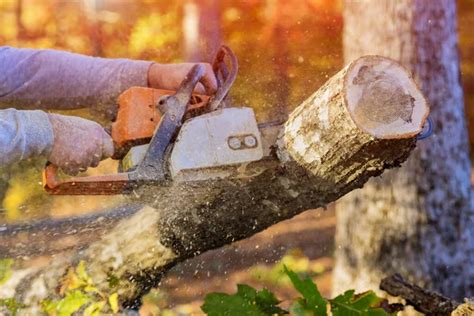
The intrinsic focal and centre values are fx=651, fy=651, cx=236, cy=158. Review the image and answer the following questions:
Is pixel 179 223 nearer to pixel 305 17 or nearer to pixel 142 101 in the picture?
pixel 142 101

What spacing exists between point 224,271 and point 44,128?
394 cm

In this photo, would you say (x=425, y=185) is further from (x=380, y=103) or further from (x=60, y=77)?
(x=60, y=77)

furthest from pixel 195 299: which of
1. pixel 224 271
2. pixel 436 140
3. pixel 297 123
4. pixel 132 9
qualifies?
pixel 132 9

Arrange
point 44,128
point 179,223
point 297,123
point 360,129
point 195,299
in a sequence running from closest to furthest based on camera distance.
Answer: point 360,129, point 297,123, point 44,128, point 179,223, point 195,299

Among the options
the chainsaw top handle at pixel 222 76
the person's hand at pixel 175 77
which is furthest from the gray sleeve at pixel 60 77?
the chainsaw top handle at pixel 222 76

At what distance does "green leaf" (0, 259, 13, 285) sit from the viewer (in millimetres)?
2914

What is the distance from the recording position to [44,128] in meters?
2.45

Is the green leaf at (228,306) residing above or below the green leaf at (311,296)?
below

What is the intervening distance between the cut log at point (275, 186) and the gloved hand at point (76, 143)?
26 centimetres

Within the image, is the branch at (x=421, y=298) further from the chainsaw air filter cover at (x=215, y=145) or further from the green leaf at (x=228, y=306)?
the chainsaw air filter cover at (x=215, y=145)

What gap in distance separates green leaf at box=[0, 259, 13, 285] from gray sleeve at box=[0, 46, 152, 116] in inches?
32.1

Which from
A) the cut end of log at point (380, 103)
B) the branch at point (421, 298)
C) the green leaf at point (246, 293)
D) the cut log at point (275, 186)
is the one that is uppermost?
the cut end of log at point (380, 103)

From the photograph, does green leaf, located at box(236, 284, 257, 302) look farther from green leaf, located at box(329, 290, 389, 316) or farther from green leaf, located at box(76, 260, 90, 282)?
green leaf, located at box(76, 260, 90, 282)

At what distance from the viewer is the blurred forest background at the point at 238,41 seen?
675cm
